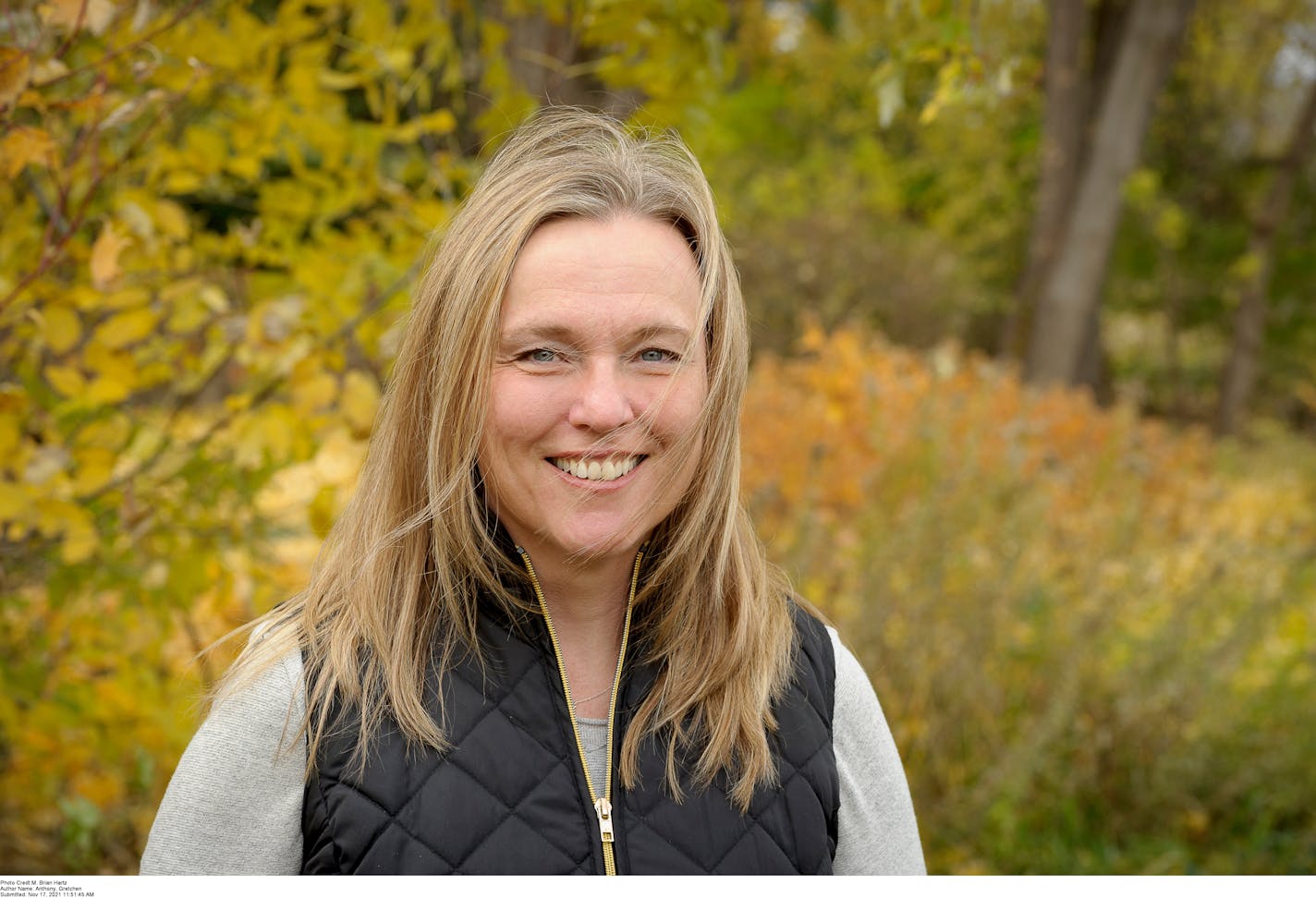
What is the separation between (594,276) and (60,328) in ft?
3.72

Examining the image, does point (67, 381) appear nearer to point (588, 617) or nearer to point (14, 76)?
point (14, 76)

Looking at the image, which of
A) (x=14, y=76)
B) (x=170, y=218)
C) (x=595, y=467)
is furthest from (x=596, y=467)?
(x=170, y=218)

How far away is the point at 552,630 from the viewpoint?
4.58 ft

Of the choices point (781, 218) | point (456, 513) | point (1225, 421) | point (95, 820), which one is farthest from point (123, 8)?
point (1225, 421)

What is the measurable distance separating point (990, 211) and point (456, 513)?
45.7 ft

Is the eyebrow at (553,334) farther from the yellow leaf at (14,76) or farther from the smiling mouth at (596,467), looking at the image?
the yellow leaf at (14,76)

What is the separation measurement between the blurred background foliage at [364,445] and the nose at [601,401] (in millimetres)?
621

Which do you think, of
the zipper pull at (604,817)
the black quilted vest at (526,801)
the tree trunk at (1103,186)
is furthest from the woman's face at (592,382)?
the tree trunk at (1103,186)

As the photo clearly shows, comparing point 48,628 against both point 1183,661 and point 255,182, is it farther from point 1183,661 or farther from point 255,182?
point 1183,661

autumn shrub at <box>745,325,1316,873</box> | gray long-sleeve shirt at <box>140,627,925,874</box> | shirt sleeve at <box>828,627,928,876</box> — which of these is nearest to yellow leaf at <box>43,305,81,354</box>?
gray long-sleeve shirt at <box>140,627,925,874</box>

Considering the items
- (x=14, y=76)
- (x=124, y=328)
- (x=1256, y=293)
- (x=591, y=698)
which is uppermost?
(x=1256, y=293)

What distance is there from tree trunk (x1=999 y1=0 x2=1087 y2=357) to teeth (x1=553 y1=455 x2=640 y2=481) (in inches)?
389

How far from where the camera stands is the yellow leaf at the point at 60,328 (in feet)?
6.35

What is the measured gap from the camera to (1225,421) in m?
13.0
